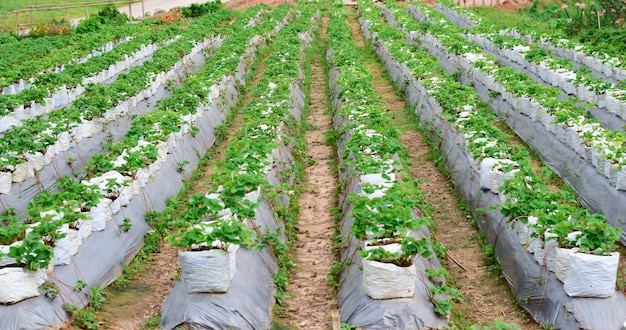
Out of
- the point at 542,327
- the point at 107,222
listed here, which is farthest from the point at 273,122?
the point at 542,327

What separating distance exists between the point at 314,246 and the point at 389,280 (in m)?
2.99

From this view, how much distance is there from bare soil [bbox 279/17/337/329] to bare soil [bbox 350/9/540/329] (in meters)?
1.50

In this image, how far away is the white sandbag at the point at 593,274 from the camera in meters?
6.87

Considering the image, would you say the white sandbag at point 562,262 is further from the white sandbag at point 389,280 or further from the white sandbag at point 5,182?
the white sandbag at point 5,182

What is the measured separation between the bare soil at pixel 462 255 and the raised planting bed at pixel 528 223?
6.6 inches

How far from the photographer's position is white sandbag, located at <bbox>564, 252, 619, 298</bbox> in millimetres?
6871

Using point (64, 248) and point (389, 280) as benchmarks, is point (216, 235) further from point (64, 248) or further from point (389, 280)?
point (64, 248)

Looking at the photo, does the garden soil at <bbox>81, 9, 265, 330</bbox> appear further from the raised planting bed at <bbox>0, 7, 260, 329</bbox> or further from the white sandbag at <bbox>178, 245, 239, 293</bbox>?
the white sandbag at <bbox>178, 245, 239, 293</bbox>

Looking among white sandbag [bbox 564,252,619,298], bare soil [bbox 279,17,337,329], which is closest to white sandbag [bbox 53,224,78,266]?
bare soil [bbox 279,17,337,329]

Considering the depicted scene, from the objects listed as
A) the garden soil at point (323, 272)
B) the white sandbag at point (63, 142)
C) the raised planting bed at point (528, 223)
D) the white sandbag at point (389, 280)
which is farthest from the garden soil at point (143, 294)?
the raised planting bed at point (528, 223)

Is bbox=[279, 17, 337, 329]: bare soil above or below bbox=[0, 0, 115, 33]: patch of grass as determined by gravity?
above

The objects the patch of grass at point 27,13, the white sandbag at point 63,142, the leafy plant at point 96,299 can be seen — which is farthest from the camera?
the patch of grass at point 27,13

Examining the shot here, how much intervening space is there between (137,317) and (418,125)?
8911 millimetres

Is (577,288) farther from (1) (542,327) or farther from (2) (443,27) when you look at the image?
(2) (443,27)
